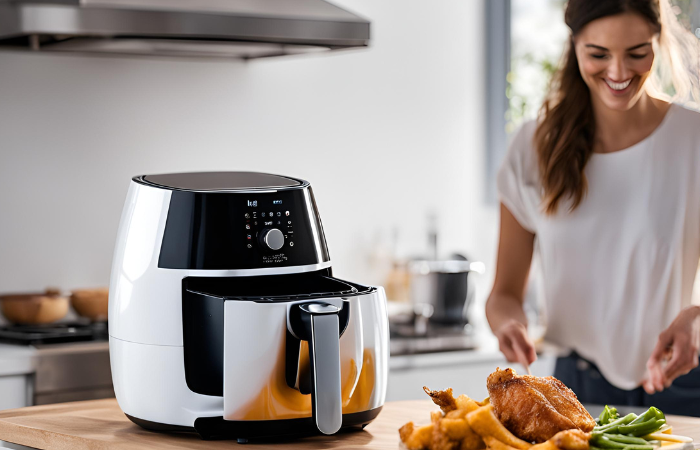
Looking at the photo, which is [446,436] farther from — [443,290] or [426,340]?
[443,290]

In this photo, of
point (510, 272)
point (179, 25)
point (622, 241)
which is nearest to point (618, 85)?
point (622, 241)

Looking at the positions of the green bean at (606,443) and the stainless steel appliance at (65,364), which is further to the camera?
the stainless steel appliance at (65,364)

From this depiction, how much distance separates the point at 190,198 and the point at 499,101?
7.77 ft

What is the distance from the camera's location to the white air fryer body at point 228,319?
1.16 m

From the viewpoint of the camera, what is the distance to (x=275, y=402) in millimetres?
1175

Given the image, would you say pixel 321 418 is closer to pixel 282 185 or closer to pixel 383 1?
pixel 282 185

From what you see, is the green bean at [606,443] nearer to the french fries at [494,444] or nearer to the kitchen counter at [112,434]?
the french fries at [494,444]

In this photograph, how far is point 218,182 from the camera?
132cm

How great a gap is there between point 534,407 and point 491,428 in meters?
0.07

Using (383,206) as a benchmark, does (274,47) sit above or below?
above

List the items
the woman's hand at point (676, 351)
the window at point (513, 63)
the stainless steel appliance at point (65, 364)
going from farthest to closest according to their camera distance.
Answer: the window at point (513, 63) < the stainless steel appliance at point (65, 364) < the woman's hand at point (676, 351)

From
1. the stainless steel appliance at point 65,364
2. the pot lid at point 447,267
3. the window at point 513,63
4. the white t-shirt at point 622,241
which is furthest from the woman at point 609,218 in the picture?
the window at point 513,63

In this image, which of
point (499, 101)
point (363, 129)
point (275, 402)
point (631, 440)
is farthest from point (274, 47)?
point (631, 440)

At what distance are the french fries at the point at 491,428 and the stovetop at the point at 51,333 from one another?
1511mm
